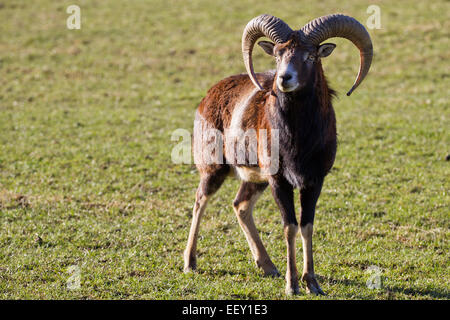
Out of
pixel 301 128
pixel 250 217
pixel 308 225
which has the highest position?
pixel 301 128

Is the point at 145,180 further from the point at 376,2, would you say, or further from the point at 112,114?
the point at 376,2

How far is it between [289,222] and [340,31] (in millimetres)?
2389

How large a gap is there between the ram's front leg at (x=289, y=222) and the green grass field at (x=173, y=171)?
0.26 meters

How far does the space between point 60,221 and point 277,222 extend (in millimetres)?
3612

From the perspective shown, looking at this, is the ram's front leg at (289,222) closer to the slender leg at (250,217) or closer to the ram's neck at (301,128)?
the ram's neck at (301,128)

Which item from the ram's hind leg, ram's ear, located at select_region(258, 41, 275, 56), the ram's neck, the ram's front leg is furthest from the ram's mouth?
the ram's hind leg

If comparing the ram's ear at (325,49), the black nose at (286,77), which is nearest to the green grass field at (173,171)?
the black nose at (286,77)

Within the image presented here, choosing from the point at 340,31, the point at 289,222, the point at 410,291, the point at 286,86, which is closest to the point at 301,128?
the point at 286,86

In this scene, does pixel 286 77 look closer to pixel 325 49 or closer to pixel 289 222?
pixel 325 49

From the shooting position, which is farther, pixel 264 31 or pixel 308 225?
pixel 264 31

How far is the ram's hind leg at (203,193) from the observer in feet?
28.5

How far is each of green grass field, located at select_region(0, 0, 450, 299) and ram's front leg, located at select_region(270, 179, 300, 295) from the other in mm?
261

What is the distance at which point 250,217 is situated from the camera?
890cm

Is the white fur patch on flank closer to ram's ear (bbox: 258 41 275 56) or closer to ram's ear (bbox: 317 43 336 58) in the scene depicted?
ram's ear (bbox: 258 41 275 56)
